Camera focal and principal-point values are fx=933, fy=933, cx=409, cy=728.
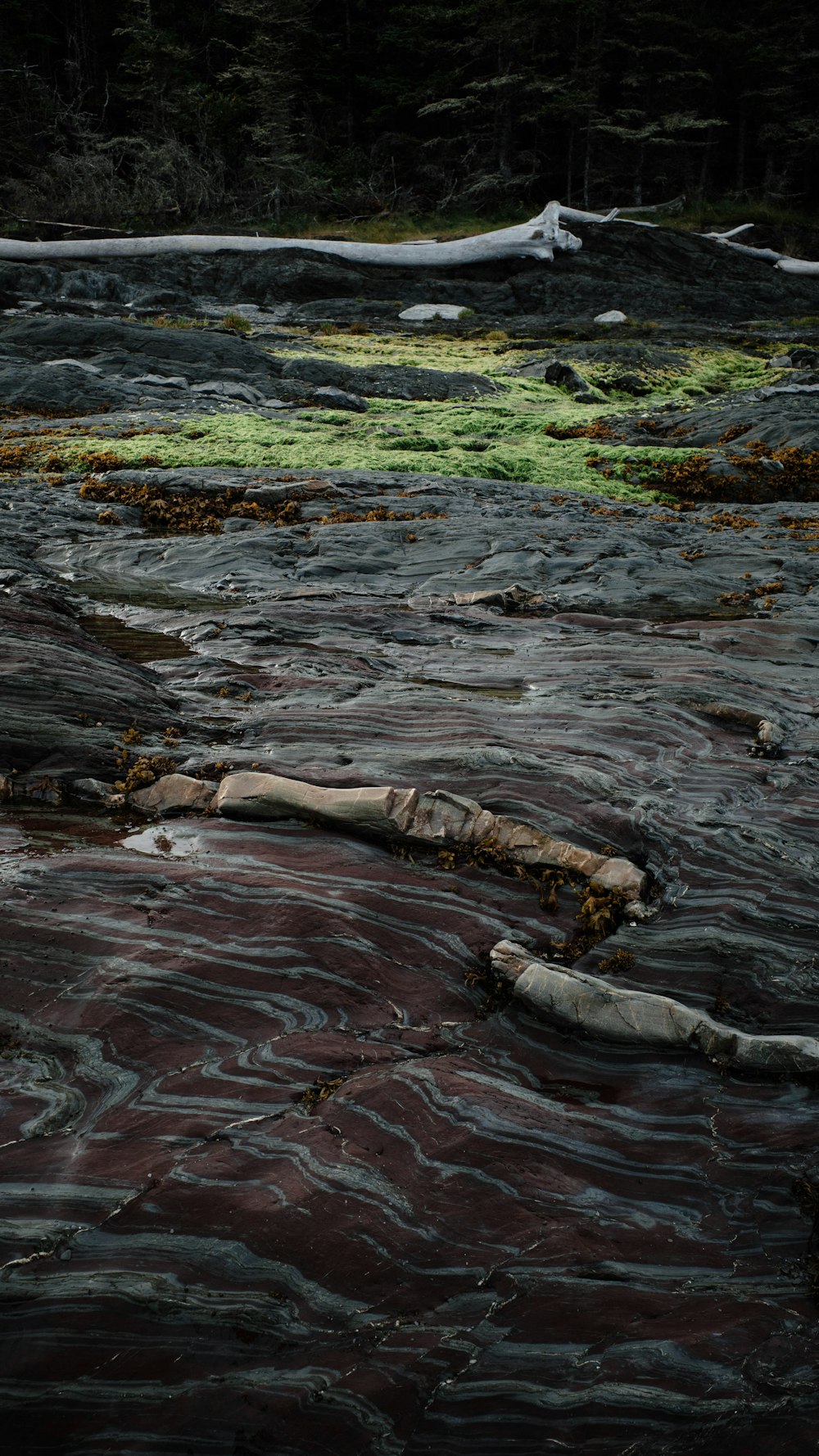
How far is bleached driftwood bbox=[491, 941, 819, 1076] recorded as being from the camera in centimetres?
346

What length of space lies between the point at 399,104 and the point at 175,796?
171ft

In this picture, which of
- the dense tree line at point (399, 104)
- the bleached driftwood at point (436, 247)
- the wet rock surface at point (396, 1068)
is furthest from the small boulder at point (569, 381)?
the dense tree line at point (399, 104)

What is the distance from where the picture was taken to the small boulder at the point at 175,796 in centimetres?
473

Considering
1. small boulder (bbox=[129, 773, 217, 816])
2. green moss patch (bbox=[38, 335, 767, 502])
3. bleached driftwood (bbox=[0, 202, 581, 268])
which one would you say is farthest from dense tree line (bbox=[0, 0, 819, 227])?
small boulder (bbox=[129, 773, 217, 816])

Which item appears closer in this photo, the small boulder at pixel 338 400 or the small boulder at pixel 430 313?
the small boulder at pixel 338 400

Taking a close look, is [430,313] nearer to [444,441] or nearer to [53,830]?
[444,441]

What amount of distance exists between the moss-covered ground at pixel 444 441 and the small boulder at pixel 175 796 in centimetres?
963

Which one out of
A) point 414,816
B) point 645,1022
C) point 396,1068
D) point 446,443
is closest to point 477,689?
point 414,816

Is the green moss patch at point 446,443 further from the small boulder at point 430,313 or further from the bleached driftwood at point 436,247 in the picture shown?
the bleached driftwood at point 436,247

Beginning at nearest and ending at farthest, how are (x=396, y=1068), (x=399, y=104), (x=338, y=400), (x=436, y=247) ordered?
(x=396, y=1068), (x=338, y=400), (x=436, y=247), (x=399, y=104)

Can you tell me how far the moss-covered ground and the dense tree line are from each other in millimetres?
25012

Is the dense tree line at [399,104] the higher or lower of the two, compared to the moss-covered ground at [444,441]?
higher

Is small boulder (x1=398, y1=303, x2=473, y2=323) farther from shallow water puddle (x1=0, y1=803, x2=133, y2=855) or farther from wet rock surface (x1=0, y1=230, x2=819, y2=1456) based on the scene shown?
shallow water puddle (x1=0, y1=803, x2=133, y2=855)

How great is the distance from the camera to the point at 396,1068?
334cm
